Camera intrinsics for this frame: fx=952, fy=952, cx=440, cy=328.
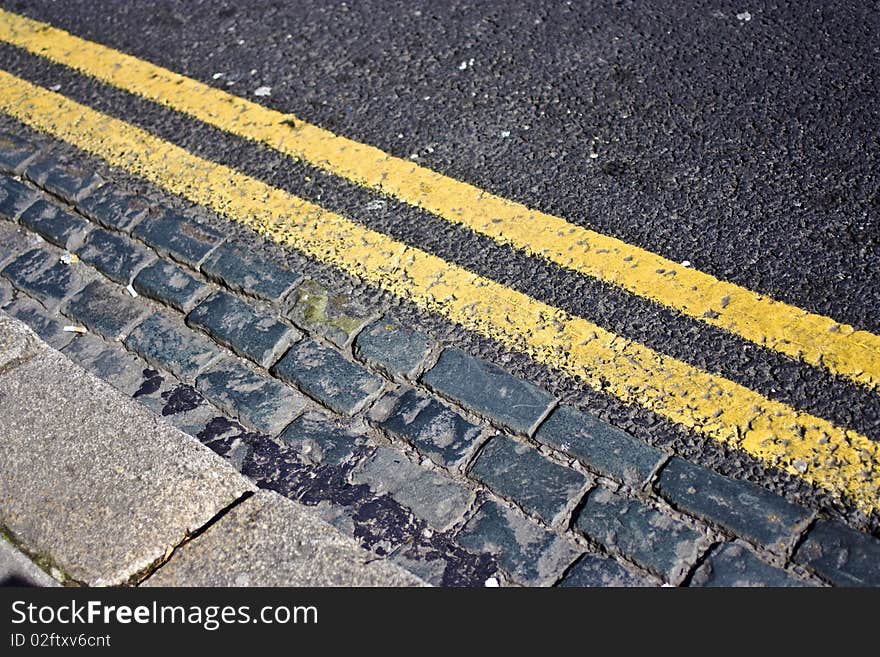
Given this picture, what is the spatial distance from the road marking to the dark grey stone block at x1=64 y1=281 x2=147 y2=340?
399 mm

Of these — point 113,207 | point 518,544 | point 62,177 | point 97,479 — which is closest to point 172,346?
point 97,479

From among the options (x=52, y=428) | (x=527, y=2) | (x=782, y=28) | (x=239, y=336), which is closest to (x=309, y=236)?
(x=239, y=336)

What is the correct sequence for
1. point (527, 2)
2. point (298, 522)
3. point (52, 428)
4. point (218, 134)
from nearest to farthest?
point (298, 522), point (52, 428), point (218, 134), point (527, 2)

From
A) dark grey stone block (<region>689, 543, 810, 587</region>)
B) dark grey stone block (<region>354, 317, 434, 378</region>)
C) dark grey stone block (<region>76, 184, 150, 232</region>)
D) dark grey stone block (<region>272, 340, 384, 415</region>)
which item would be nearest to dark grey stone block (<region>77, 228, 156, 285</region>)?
dark grey stone block (<region>76, 184, 150, 232</region>)

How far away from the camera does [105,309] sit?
2.56 meters

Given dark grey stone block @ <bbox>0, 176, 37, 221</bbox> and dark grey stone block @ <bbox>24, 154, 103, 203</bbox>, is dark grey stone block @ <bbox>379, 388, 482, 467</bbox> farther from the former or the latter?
dark grey stone block @ <bbox>0, 176, 37, 221</bbox>

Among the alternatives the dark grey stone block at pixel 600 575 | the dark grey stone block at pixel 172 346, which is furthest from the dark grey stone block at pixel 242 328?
the dark grey stone block at pixel 600 575

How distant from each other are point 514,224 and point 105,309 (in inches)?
44.5

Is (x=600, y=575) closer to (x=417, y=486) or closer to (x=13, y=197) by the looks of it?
(x=417, y=486)

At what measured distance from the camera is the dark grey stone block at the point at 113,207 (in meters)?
2.81

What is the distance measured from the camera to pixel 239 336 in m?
2.42

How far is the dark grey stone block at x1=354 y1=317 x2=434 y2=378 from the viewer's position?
7.54 feet

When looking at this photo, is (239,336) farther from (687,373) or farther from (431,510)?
(687,373)

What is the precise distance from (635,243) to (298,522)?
117 cm
